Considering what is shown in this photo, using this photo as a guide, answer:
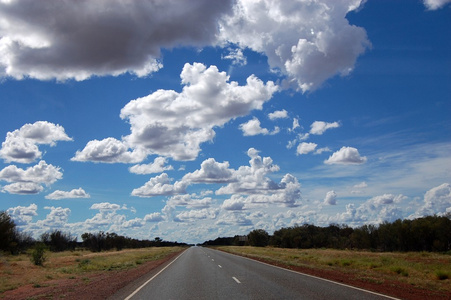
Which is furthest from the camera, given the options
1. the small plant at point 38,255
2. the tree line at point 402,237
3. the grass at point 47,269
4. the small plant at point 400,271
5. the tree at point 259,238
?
the tree at point 259,238

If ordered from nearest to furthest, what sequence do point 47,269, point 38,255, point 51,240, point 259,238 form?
point 47,269 < point 38,255 < point 51,240 < point 259,238

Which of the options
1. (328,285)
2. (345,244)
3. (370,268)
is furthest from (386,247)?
(328,285)

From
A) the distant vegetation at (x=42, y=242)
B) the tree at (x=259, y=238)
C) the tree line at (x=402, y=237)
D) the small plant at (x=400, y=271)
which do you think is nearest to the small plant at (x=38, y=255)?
the distant vegetation at (x=42, y=242)

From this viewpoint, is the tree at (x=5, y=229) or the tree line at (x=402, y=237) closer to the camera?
the tree at (x=5, y=229)

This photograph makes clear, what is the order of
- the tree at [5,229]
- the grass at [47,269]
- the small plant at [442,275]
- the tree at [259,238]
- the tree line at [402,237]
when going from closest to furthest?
1. the small plant at [442,275]
2. the grass at [47,269]
3. the tree at [5,229]
4. the tree line at [402,237]
5. the tree at [259,238]

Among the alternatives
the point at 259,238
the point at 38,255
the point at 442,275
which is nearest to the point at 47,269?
the point at 38,255

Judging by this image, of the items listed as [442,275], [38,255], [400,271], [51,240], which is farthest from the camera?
[51,240]

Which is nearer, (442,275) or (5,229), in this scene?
(442,275)

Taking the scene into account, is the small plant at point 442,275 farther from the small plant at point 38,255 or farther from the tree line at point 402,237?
the tree line at point 402,237

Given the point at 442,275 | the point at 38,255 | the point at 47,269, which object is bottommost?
the point at 442,275

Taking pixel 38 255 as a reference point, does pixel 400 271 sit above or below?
below

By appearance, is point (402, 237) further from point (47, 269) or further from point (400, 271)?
point (47, 269)

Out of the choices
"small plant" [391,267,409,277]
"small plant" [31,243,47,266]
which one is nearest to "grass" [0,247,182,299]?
"small plant" [31,243,47,266]

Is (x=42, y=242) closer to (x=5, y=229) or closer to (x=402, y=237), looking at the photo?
(x=5, y=229)
